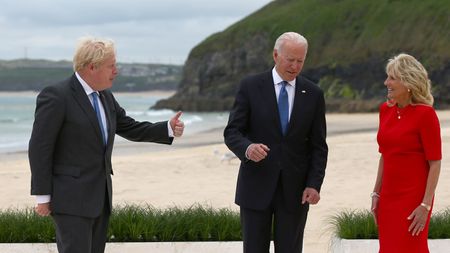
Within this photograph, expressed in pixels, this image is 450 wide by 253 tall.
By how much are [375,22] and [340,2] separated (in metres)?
12.2

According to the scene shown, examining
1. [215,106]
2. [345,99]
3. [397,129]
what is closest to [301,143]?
[397,129]

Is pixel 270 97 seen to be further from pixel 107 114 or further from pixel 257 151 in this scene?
pixel 107 114

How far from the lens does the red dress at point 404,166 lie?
15.5ft

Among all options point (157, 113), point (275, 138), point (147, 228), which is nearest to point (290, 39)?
point (275, 138)

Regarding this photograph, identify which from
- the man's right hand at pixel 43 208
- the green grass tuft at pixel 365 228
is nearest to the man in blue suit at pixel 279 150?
the man's right hand at pixel 43 208

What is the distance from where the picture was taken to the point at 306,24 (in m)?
96.7

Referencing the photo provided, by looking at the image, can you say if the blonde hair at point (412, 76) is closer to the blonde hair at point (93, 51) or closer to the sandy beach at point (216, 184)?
the blonde hair at point (93, 51)

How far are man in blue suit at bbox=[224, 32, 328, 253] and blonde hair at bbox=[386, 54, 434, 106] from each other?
0.60 m

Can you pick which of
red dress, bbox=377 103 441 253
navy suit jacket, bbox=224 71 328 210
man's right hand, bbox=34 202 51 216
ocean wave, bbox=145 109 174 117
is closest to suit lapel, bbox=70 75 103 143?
man's right hand, bbox=34 202 51 216

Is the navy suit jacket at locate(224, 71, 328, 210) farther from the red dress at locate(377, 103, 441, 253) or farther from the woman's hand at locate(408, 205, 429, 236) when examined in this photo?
the woman's hand at locate(408, 205, 429, 236)

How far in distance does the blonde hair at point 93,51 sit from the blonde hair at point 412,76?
65.6 inches

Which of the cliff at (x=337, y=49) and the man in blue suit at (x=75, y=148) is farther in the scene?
the cliff at (x=337, y=49)

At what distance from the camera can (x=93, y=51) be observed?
4570 mm

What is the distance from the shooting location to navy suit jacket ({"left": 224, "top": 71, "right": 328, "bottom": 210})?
16.6 ft
